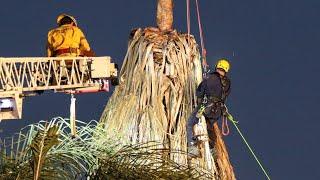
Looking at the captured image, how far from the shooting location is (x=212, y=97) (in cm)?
2212

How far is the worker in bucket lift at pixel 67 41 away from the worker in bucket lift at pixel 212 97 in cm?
298

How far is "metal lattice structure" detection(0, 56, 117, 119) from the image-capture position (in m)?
18.2

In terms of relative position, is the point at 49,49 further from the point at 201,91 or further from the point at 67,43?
the point at 201,91

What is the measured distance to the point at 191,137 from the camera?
22.1 metres

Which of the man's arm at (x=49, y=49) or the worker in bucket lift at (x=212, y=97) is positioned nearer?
the man's arm at (x=49, y=49)

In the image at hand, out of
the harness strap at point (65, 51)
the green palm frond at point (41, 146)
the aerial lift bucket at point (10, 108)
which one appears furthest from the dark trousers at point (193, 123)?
the green palm frond at point (41, 146)

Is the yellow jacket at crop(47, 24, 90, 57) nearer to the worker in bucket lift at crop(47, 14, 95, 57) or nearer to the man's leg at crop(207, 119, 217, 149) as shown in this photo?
the worker in bucket lift at crop(47, 14, 95, 57)

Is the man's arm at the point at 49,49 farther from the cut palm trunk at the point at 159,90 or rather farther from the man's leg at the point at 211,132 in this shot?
the man's leg at the point at 211,132

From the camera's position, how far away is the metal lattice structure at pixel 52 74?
18.2m

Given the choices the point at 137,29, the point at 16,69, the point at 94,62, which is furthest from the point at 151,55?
the point at 16,69

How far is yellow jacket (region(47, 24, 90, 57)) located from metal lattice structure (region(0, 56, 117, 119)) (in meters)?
0.32

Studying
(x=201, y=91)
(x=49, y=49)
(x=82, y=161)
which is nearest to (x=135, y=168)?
(x=82, y=161)

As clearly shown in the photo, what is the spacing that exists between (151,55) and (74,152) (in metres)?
6.89

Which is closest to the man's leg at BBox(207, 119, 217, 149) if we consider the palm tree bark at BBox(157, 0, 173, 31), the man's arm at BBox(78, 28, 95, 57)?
the palm tree bark at BBox(157, 0, 173, 31)
